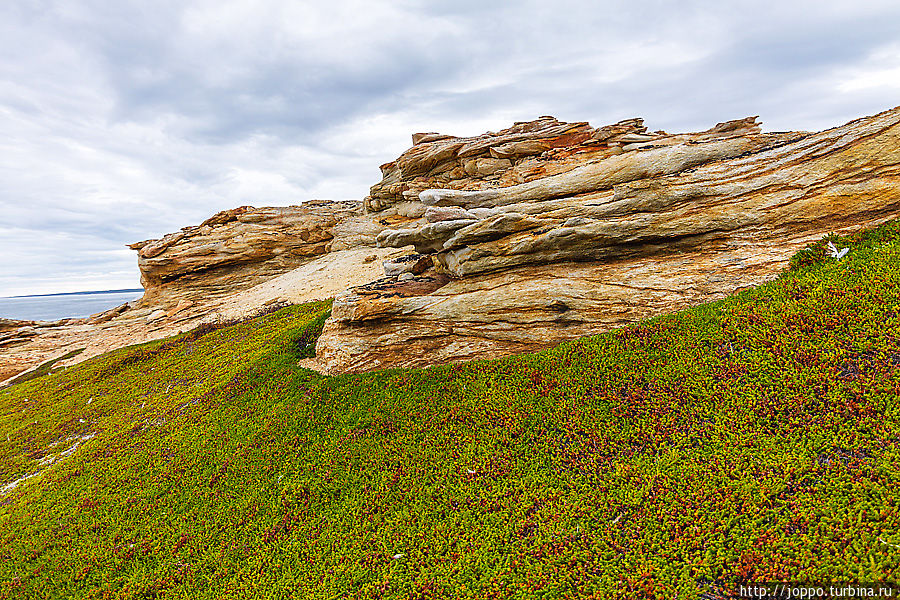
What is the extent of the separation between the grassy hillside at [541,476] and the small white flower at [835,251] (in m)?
0.18

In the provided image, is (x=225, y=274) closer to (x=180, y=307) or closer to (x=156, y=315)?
(x=180, y=307)

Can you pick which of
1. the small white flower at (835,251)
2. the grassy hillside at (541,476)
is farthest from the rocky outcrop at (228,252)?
the small white flower at (835,251)

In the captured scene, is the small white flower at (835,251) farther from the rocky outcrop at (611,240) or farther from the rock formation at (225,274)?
the rock formation at (225,274)

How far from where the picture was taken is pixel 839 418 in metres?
8.62

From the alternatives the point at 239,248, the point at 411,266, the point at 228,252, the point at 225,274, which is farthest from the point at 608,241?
the point at 225,274

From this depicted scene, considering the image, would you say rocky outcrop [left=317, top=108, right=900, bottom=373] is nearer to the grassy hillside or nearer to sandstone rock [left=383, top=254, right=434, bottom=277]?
sandstone rock [left=383, top=254, right=434, bottom=277]

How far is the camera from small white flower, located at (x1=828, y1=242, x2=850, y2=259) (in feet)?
43.3

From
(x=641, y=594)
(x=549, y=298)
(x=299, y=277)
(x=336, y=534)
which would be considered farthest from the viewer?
(x=299, y=277)

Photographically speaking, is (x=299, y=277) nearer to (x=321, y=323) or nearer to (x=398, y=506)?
(x=321, y=323)

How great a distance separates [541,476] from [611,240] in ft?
33.1

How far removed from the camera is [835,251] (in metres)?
13.3

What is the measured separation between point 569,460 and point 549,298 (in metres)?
6.64

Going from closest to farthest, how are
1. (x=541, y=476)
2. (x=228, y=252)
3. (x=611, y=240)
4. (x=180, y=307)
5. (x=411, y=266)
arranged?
(x=541, y=476)
(x=611, y=240)
(x=411, y=266)
(x=180, y=307)
(x=228, y=252)

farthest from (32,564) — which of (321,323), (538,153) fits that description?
(538,153)
